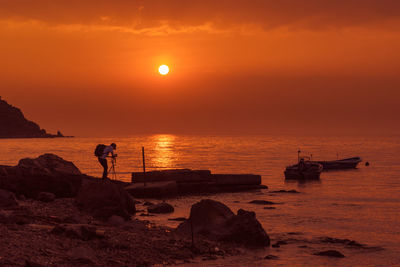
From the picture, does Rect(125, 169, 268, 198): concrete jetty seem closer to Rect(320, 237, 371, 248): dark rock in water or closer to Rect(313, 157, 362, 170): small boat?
Rect(320, 237, 371, 248): dark rock in water

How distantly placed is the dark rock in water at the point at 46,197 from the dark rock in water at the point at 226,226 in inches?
380

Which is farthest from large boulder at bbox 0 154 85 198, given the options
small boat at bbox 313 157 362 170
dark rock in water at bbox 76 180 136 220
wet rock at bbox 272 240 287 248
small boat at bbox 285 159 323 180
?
small boat at bbox 313 157 362 170

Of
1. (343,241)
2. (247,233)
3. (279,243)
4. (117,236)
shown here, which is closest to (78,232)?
(117,236)

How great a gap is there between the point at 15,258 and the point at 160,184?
82.1 feet

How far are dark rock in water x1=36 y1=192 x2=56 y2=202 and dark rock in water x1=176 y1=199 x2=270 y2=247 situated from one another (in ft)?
31.6

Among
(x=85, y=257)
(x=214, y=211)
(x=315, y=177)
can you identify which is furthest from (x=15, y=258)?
(x=315, y=177)

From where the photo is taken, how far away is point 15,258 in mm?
12352

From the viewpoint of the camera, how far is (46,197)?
2561 centimetres

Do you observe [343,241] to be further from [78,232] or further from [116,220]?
[78,232]

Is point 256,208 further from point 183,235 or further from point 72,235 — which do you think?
point 72,235

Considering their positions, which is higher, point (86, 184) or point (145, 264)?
point (86, 184)

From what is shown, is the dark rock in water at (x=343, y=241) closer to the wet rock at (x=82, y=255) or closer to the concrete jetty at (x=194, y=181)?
the wet rock at (x=82, y=255)

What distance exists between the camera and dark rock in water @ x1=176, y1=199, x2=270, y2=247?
18.2 m

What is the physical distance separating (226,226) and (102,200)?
675 cm
